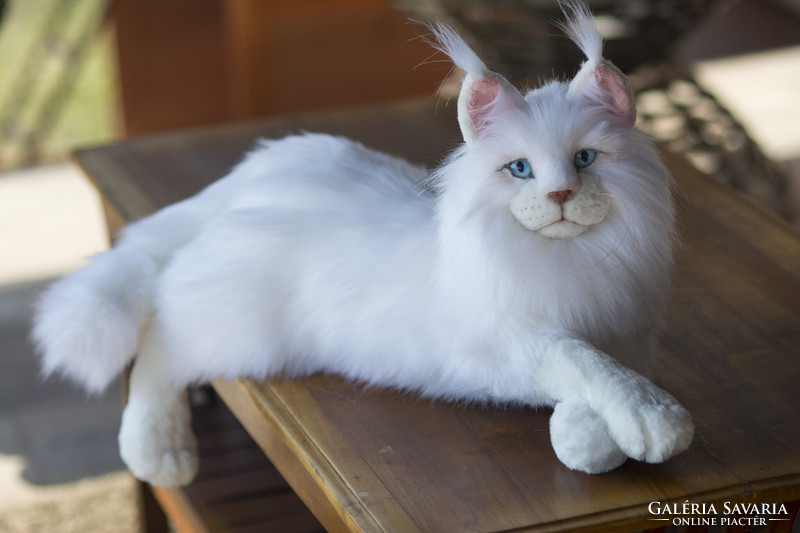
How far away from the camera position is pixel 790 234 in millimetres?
1167

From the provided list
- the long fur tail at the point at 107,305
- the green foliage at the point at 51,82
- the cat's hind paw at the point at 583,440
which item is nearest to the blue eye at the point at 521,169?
the cat's hind paw at the point at 583,440

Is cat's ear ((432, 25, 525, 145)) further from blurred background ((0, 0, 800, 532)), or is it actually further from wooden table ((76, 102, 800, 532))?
blurred background ((0, 0, 800, 532))

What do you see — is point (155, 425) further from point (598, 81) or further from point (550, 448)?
point (598, 81)

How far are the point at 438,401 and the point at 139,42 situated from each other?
74.1 inches

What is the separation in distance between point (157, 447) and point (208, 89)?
1.82 metres

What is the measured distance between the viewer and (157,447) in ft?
3.14

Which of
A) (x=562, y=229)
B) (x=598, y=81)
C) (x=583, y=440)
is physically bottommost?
(x=583, y=440)

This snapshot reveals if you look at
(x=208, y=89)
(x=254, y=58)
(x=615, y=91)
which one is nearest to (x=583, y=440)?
(x=615, y=91)

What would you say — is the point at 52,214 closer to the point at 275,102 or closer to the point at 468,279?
the point at 275,102

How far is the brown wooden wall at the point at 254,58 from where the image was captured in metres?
2.43

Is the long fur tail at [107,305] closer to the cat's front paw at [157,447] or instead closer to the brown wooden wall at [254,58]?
the cat's front paw at [157,447]

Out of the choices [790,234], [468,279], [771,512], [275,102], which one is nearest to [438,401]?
[468,279]

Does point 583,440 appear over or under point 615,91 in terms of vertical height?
under

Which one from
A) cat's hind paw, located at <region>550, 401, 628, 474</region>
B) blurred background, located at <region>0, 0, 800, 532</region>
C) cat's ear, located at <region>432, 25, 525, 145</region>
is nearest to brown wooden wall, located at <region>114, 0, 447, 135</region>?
blurred background, located at <region>0, 0, 800, 532</region>
